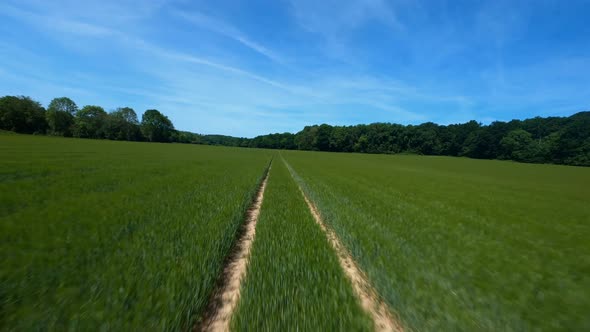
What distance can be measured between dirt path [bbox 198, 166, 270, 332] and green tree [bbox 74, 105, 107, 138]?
401 feet

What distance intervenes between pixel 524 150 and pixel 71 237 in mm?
122330

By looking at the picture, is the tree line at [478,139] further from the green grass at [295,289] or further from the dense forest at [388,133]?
the green grass at [295,289]

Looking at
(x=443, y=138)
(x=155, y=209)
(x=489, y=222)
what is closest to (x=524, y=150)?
(x=443, y=138)

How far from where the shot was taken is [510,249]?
5535mm

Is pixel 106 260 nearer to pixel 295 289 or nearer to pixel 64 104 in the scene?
pixel 295 289

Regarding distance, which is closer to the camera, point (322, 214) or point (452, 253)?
point (452, 253)

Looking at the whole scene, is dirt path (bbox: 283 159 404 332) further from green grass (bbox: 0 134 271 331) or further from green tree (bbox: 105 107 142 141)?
green tree (bbox: 105 107 142 141)

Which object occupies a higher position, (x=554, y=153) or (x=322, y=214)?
(x=554, y=153)

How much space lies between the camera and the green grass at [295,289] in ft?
8.70

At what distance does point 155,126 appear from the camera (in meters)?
115

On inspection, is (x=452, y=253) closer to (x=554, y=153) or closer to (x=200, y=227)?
(x=200, y=227)

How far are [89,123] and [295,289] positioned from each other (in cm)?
12703

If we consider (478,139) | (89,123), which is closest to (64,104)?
(89,123)

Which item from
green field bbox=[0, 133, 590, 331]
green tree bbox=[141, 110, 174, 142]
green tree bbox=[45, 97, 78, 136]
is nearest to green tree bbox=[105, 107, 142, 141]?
green tree bbox=[141, 110, 174, 142]
